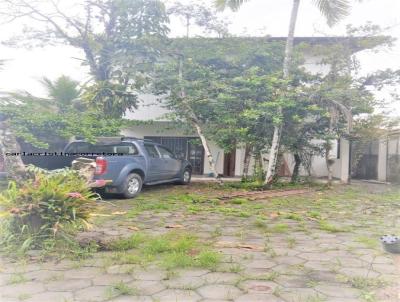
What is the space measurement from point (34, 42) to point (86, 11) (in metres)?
1.83

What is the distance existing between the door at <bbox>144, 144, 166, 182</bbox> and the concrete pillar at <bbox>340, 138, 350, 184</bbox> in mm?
6846

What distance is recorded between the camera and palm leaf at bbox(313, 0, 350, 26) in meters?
9.57

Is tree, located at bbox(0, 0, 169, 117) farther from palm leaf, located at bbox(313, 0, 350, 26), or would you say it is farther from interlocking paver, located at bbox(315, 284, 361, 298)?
interlocking paver, located at bbox(315, 284, 361, 298)

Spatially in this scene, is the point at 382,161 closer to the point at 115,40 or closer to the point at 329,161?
the point at 329,161

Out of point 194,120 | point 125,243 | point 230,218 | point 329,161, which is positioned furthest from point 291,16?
point 125,243

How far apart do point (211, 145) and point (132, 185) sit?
652 centimetres

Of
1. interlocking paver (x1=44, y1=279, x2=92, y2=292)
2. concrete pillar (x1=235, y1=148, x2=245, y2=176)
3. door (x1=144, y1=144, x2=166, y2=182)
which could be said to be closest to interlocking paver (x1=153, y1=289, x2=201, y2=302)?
interlocking paver (x1=44, y1=279, x2=92, y2=292)

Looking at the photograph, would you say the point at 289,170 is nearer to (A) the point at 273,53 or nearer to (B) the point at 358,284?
(A) the point at 273,53

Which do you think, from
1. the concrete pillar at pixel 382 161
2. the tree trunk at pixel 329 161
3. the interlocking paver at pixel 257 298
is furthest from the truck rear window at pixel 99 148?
the concrete pillar at pixel 382 161

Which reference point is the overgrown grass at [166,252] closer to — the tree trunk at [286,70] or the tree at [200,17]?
the tree trunk at [286,70]

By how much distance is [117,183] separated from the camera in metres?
7.17

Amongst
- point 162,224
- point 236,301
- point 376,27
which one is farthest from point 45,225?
point 376,27

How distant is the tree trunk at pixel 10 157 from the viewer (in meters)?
4.43

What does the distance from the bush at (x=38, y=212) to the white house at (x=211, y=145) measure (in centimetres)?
873
